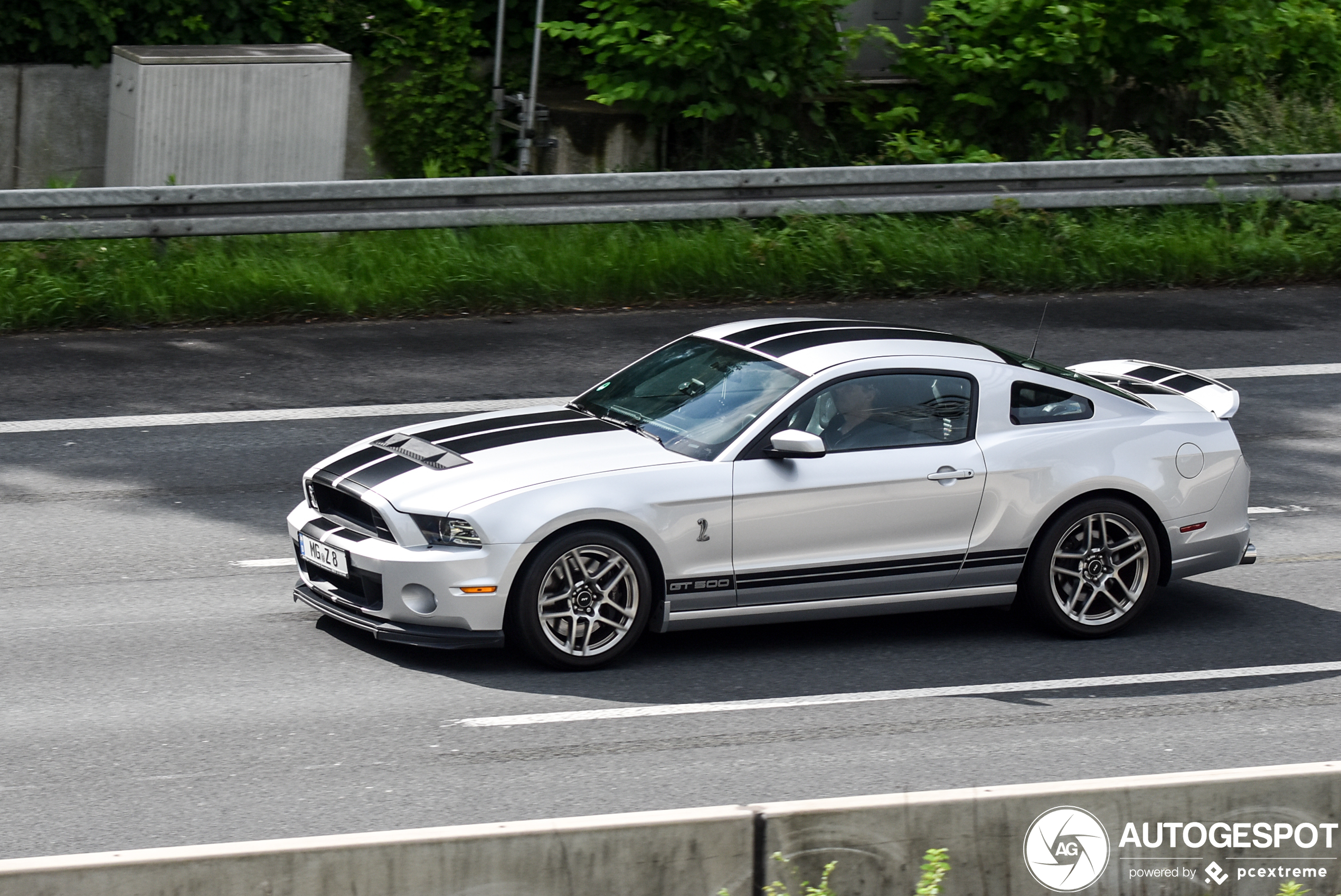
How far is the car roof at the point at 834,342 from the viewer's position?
7.98m

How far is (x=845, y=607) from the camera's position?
7.73 metres

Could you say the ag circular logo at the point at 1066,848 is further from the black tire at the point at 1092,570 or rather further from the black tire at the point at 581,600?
the black tire at the point at 1092,570

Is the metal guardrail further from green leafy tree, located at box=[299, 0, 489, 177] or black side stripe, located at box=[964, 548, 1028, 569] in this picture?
black side stripe, located at box=[964, 548, 1028, 569]

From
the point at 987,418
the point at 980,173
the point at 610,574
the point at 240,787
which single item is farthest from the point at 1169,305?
the point at 240,787

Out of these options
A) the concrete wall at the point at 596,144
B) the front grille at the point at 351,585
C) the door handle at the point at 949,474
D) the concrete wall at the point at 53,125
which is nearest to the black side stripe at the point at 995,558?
the door handle at the point at 949,474

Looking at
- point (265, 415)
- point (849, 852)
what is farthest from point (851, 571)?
point (265, 415)

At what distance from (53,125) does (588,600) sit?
424 inches

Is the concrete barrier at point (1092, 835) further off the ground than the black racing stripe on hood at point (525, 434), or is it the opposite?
the black racing stripe on hood at point (525, 434)

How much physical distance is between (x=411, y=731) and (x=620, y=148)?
10.7 meters

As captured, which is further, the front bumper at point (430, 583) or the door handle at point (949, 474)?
the door handle at point (949, 474)

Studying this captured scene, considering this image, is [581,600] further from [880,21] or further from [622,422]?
[880,21]

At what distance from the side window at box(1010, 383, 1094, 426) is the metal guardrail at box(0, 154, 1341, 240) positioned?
242 inches

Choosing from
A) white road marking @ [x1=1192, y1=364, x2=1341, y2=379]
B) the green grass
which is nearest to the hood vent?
the green grass

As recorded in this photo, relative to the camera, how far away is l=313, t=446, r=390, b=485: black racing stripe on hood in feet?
25.1
